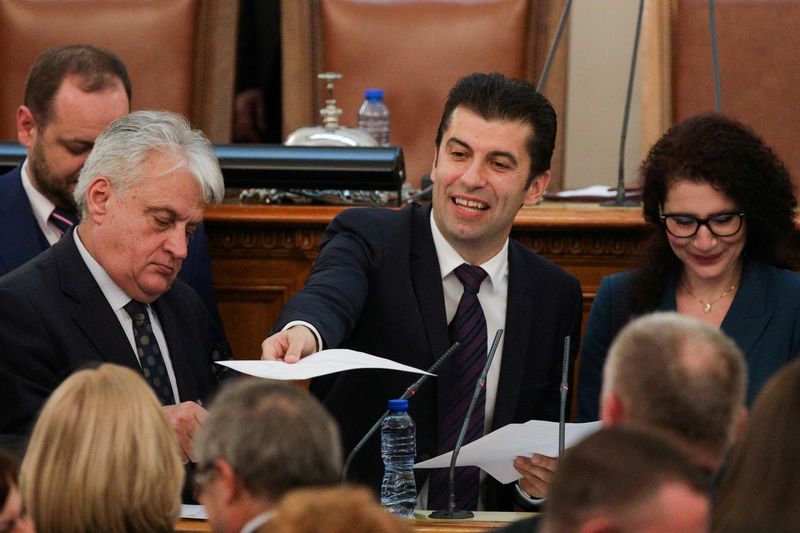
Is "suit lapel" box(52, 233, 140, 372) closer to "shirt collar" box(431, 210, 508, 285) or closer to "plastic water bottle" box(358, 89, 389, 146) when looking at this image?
"shirt collar" box(431, 210, 508, 285)

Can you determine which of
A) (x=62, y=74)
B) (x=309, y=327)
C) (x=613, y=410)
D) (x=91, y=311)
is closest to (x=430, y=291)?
(x=309, y=327)

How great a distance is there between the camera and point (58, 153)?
3553mm

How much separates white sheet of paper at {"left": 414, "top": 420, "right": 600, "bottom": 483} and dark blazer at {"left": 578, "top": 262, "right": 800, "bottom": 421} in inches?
18.4

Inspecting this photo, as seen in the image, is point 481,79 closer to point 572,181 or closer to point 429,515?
point 429,515

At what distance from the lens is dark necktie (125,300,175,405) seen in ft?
9.78

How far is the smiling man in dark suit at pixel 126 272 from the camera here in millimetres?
2840

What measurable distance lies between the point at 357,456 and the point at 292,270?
0.74 meters

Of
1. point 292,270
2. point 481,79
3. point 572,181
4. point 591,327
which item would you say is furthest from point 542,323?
point 572,181

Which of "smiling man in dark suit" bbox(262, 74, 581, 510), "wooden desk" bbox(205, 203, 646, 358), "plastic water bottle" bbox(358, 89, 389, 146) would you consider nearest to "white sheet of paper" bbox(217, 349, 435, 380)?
"smiling man in dark suit" bbox(262, 74, 581, 510)

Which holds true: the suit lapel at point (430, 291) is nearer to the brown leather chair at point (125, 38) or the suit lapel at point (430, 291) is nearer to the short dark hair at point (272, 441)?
the short dark hair at point (272, 441)

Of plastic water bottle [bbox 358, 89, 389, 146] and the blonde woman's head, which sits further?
plastic water bottle [bbox 358, 89, 389, 146]

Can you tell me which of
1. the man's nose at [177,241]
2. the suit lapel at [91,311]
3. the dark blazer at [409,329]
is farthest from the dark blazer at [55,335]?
the dark blazer at [409,329]

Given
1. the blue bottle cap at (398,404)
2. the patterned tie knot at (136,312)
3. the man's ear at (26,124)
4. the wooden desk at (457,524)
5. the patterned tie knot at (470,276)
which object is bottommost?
the wooden desk at (457,524)

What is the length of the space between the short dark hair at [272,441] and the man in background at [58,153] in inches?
66.9
